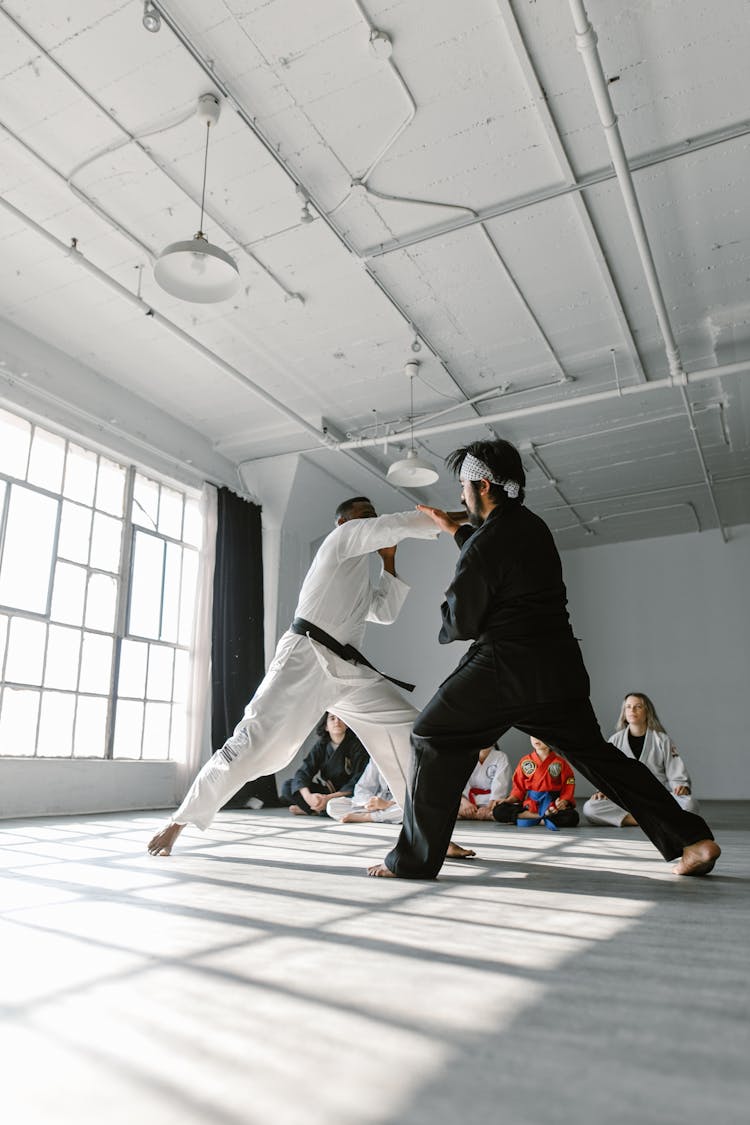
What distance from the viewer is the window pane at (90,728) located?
18.2 ft

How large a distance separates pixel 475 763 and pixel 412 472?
3.39 m

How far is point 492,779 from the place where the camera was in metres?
5.34

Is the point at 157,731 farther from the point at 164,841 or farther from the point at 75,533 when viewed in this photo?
the point at 164,841

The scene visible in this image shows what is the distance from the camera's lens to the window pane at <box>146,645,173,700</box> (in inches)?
249

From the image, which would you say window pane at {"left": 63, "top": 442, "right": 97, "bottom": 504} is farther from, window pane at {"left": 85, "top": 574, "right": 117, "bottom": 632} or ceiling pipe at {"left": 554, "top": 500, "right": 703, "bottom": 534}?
ceiling pipe at {"left": 554, "top": 500, "right": 703, "bottom": 534}

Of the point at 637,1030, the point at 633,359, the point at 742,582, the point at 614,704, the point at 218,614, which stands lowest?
the point at 637,1030

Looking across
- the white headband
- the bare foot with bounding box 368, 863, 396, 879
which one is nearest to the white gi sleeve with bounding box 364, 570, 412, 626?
the white headband

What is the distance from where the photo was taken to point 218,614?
677 centimetres

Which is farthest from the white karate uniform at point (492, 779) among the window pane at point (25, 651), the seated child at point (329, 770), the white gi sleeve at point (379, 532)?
the window pane at point (25, 651)

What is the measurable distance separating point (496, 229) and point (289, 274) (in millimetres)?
1283

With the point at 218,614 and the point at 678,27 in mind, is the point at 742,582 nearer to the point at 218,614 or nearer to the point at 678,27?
the point at 218,614

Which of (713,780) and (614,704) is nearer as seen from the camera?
(713,780)

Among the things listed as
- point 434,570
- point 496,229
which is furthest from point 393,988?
point 434,570

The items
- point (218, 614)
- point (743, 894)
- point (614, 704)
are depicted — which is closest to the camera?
point (743, 894)
